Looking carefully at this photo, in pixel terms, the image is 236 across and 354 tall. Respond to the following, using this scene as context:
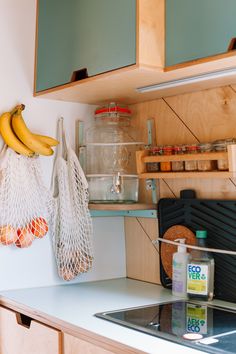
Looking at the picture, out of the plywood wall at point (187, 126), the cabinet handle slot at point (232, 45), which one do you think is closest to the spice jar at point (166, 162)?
the plywood wall at point (187, 126)

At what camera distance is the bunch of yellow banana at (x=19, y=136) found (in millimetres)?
2084

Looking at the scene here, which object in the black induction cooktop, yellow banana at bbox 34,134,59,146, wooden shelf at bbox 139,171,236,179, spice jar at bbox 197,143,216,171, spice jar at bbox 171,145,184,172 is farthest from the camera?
yellow banana at bbox 34,134,59,146

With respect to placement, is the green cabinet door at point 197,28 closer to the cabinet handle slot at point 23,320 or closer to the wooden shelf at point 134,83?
the wooden shelf at point 134,83

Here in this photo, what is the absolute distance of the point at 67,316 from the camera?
5.68ft

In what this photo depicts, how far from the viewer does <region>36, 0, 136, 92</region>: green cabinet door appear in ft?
5.92

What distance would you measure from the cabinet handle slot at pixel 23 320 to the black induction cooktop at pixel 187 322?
362 millimetres

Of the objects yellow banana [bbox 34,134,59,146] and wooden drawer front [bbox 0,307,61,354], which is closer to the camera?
wooden drawer front [bbox 0,307,61,354]

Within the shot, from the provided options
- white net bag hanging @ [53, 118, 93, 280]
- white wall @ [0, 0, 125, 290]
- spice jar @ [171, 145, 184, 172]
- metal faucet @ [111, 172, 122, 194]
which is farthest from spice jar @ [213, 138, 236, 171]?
white wall @ [0, 0, 125, 290]

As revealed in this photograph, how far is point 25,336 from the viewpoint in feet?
6.22

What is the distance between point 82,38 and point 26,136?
0.43m

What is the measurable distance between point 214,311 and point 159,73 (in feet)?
2.69

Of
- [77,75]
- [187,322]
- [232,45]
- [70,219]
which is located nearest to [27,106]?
[77,75]

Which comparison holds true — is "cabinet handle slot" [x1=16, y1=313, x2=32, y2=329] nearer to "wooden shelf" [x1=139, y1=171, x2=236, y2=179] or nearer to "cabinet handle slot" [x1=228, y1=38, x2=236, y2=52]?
"wooden shelf" [x1=139, y1=171, x2=236, y2=179]

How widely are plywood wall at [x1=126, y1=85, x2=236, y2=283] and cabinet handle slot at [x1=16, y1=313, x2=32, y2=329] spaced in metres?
0.59
